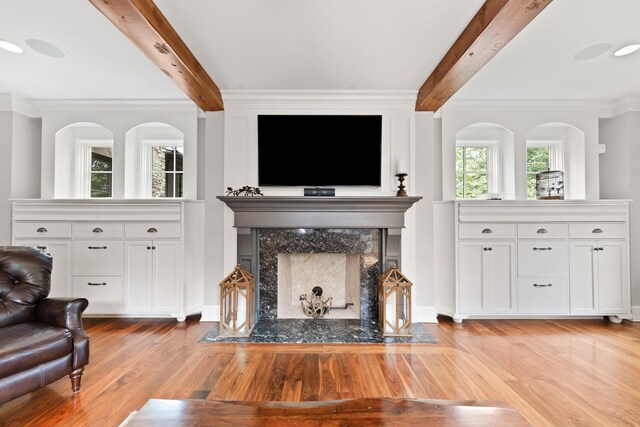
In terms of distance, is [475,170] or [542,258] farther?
[475,170]

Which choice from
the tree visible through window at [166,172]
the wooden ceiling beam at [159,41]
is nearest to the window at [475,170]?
the wooden ceiling beam at [159,41]

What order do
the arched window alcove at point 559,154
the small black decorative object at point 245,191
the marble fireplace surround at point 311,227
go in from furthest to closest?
the arched window alcove at point 559,154
the small black decorative object at point 245,191
the marble fireplace surround at point 311,227

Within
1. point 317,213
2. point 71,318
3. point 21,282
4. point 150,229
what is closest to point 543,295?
point 317,213

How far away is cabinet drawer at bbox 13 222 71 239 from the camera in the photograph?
3.34 m

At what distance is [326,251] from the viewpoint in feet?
10.9

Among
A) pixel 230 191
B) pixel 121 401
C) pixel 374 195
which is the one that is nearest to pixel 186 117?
pixel 230 191

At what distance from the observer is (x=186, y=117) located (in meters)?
3.61

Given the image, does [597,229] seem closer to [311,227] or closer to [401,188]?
[401,188]

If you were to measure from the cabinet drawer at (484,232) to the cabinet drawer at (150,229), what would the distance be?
313 cm

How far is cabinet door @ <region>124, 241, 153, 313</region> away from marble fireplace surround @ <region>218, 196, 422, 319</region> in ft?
3.49

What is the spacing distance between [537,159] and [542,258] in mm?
1401

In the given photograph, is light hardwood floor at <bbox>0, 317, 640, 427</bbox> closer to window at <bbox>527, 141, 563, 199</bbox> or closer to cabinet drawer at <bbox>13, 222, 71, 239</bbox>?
cabinet drawer at <bbox>13, 222, 71, 239</bbox>

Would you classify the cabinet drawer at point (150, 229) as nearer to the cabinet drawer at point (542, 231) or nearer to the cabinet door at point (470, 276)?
the cabinet door at point (470, 276)

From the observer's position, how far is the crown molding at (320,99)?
3.29m
